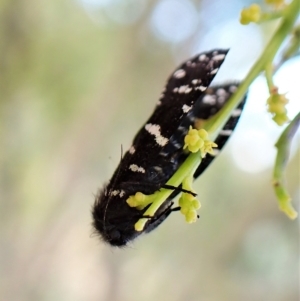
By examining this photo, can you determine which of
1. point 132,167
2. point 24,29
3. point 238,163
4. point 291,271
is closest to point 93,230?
point 132,167

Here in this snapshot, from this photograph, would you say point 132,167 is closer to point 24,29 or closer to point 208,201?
point 24,29

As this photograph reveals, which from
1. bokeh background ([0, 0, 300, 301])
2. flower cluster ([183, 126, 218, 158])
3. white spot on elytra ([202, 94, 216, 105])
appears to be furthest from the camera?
bokeh background ([0, 0, 300, 301])

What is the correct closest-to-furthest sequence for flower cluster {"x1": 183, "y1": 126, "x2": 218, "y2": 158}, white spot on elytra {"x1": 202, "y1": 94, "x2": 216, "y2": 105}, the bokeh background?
1. flower cluster {"x1": 183, "y1": 126, "x2": 218, "y2": 158}
2. white spot on elytra {"x1": 202, "y1": 94, "x2": 216, "y2": 105}
3. the bokeh background

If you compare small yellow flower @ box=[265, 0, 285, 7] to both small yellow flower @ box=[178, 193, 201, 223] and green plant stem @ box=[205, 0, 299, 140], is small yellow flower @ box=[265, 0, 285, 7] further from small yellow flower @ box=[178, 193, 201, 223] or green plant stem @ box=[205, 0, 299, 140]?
small yellow flower @ box=[178, 193, 201, 223]

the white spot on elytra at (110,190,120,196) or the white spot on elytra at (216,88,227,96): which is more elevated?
the white spot on elytra at (216,88,227,96)

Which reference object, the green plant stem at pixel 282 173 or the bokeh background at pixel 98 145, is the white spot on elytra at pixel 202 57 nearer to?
the green plant stem at pixel 282 173

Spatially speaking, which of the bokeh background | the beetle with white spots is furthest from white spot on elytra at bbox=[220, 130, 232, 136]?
the bokeh background

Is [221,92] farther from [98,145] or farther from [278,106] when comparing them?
[98,145]
